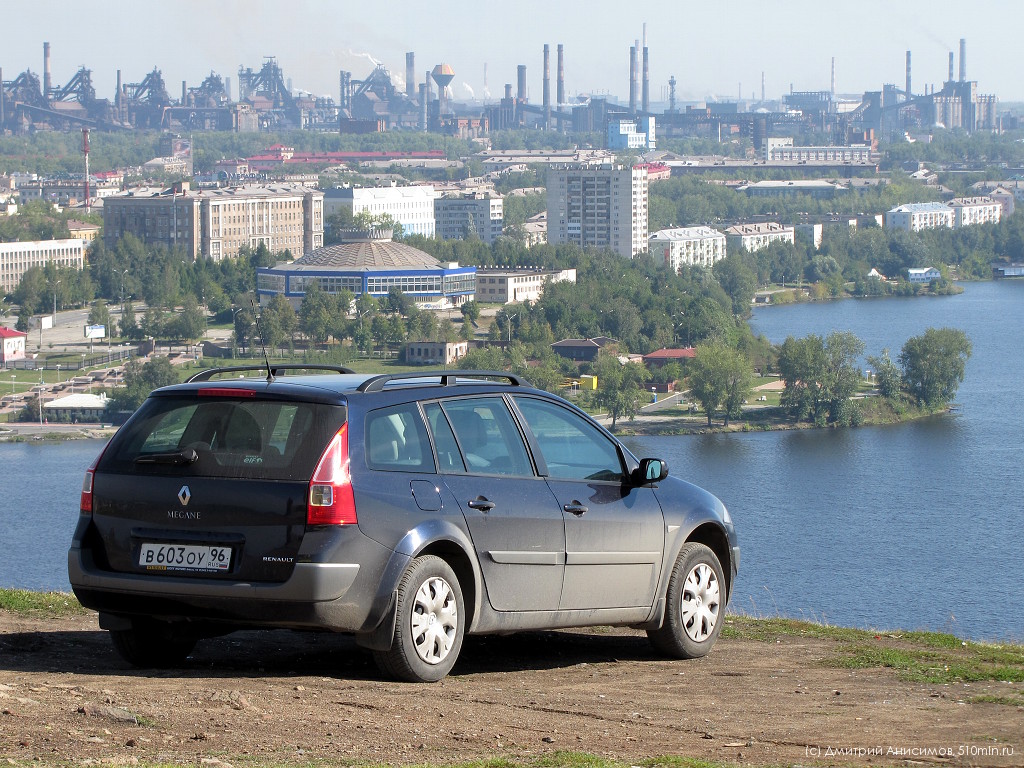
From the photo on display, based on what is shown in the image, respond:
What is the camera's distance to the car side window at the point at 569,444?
3.61m

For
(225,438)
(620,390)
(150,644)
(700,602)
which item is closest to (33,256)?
(620,390)

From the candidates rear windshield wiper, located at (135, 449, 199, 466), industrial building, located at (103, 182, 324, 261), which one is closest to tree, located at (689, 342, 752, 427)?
rear windshield wiper, located at (135, 449, 199, 466)

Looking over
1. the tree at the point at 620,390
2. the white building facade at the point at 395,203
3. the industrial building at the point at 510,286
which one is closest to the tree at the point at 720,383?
the tree at the point at 620,390

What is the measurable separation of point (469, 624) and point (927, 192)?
90474 millimetres

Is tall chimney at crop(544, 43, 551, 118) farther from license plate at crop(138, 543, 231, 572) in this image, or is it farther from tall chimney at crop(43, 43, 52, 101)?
license plate at crop(138, 543, 231, 572)

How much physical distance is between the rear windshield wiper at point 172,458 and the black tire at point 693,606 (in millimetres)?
1169

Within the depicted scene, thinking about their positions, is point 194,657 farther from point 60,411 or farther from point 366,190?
point 366,190

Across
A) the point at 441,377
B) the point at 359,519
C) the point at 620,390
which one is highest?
the point at 441,377

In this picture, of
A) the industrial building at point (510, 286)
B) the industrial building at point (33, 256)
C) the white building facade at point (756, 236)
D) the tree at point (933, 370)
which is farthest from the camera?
the white building facade at point (756, 236)

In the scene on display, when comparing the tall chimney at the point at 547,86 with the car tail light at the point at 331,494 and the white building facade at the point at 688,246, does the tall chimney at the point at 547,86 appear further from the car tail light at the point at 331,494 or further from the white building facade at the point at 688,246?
the car tail light at the point at 331,494

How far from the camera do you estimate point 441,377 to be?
3506 mm

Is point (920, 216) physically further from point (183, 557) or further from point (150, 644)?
point (183, 557)

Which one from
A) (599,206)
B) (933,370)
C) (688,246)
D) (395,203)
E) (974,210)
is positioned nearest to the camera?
(933,370)

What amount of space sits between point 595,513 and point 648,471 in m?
0.19
